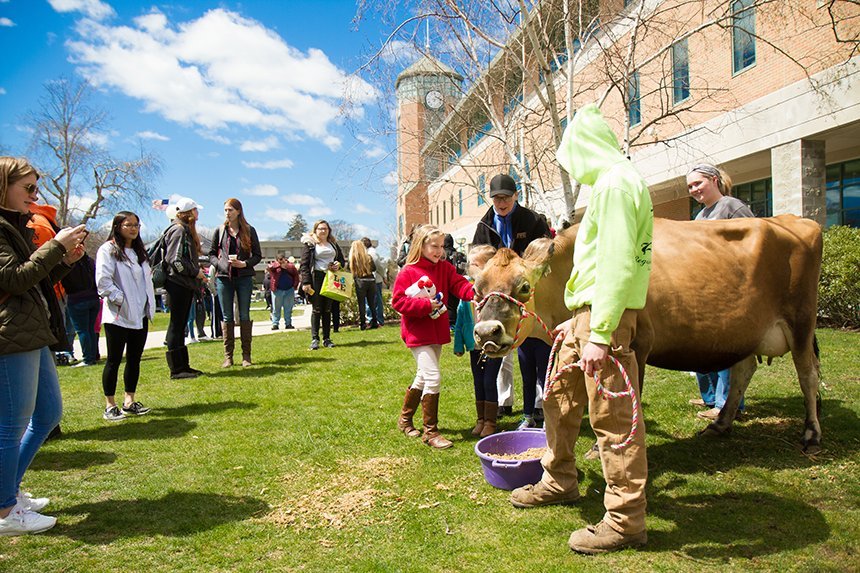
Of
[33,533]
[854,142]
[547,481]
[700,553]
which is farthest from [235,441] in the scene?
[854,142]

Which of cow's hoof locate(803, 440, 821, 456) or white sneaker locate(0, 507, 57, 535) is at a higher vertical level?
white sneaker locate(0, 507, 57, 535)

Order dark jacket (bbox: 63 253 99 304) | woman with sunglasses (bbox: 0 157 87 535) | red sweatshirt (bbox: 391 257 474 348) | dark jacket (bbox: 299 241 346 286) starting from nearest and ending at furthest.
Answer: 1. woman with sunglasses (bbox: 0 157 87 535)
2. red sweatshirt (bbox: 391 257 474 348)
3. dark jacket (bbox: 63 253 99 304)
4. dark jacket (bbox: 299 241 346 286)

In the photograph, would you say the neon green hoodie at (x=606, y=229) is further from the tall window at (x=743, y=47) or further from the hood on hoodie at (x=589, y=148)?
the tall window at (x=743, y=47)

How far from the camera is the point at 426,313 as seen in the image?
468 cm

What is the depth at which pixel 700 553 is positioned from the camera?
115 inches

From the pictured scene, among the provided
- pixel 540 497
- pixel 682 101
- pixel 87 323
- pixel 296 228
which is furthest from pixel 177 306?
pixel 296 228

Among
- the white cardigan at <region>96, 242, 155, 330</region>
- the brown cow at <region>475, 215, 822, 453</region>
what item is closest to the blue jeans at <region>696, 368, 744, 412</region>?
the brown cow at <region>475, 215, 822, 453</region>

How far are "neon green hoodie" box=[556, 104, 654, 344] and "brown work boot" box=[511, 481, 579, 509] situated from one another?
125cm

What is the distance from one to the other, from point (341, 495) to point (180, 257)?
16.0ft

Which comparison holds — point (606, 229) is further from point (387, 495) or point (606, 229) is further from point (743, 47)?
→ point (743, 47)

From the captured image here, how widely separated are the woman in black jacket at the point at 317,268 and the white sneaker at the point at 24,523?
715 centimetres

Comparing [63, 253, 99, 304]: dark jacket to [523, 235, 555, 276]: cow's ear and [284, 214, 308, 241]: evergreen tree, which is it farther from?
[284, 214, 308, 241]: evergreen tree

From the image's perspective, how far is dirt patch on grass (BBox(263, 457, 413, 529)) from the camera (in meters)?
3.50

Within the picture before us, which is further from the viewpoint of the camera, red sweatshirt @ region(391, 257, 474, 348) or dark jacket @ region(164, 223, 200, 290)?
dark jacket @ region(164, 223, 200, 290)
